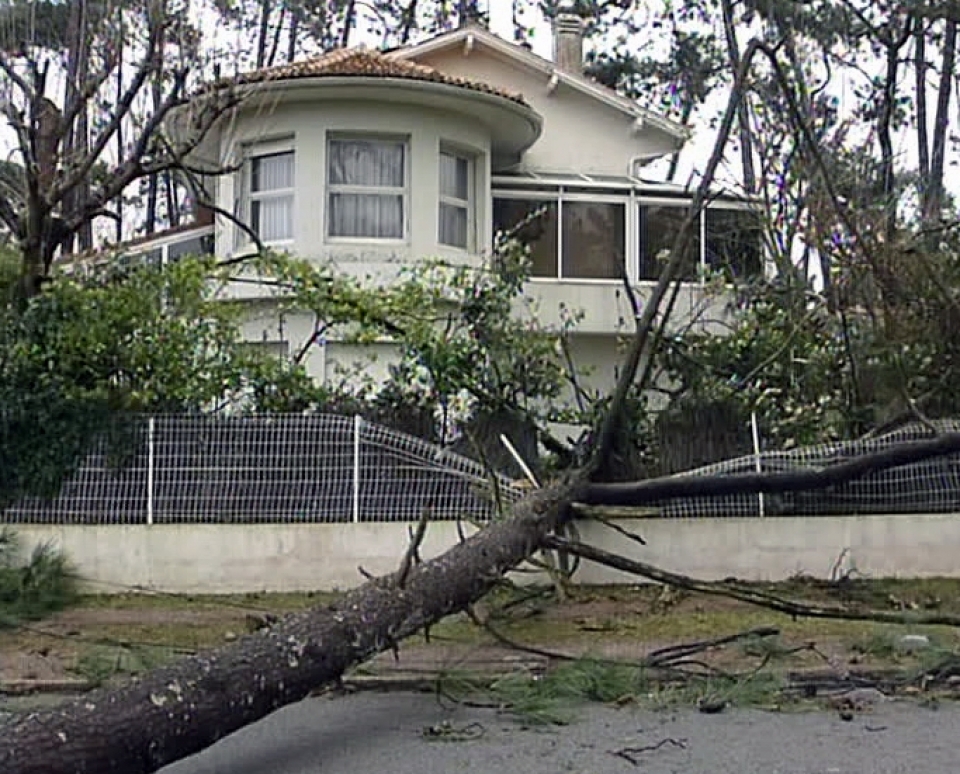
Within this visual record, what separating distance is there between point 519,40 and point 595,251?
12495mm

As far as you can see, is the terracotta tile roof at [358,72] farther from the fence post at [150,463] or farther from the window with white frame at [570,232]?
the fence post at [150,463]

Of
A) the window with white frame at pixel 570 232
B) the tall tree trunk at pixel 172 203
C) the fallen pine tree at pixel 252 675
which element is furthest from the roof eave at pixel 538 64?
the fallen pine tree at pixel 252 675

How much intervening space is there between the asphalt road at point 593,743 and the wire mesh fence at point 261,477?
468cm

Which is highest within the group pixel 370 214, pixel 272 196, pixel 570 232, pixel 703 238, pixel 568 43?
pixel 568 43

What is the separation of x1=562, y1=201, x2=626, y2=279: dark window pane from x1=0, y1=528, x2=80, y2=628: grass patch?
10834 mm

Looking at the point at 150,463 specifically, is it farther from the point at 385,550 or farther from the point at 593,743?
the point at 593,743

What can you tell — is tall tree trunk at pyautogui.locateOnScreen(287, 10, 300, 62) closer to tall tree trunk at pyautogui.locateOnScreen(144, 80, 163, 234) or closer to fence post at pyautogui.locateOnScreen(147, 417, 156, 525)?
tall tree trunk at pyautogui.locateOnScreen(144, 80, 163, 234)

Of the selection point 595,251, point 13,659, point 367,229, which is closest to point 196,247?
point 367,229

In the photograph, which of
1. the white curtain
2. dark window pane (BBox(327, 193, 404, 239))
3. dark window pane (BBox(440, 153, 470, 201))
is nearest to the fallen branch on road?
dark window pane (BBox(327, 193, 404, 239))

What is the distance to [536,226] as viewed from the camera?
20.6m

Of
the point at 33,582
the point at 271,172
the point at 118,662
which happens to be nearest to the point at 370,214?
the point at 271,172

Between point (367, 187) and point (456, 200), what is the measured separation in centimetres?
159

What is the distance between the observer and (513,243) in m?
16.2

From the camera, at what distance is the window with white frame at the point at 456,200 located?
19.0m
